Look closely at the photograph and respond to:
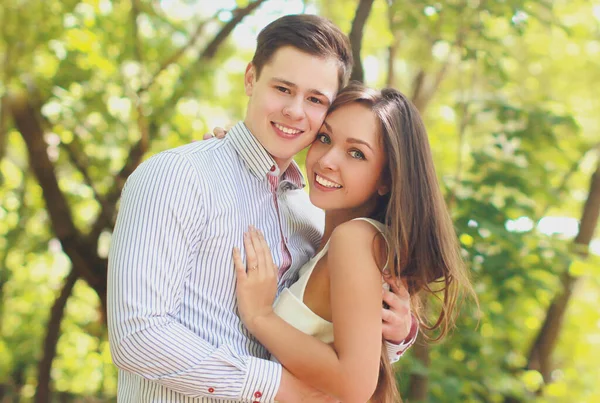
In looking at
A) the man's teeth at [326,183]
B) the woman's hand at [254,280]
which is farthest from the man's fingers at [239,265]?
the man's teeth at [326,183]

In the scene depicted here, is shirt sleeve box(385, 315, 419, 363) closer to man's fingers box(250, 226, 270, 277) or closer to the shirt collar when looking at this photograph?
man's fingers box(250, 226, 270, 277)

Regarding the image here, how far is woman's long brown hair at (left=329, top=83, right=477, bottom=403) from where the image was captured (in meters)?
1.98

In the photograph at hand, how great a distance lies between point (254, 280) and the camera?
1918mm

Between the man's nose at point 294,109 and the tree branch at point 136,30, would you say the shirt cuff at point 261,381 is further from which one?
the tree branch at point 136,30

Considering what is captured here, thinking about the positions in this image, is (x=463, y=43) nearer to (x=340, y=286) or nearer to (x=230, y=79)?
(x=340, y=286)

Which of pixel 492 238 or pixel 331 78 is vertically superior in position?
pixel 331 78

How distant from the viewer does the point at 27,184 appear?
19.9 ft

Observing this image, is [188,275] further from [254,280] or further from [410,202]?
[410,202]

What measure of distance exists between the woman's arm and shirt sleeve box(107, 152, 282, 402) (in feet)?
0.32

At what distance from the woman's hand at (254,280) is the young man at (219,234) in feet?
0.11

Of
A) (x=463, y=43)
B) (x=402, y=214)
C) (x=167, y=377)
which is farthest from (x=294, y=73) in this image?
(x=463, y=43)

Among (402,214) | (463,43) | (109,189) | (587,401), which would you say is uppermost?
(402,214)

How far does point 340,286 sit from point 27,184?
4.91 metres

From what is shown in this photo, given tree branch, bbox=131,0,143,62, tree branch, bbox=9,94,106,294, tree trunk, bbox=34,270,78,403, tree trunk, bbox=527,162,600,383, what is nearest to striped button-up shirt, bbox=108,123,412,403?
tree branch, bbox=9,94,106,294
